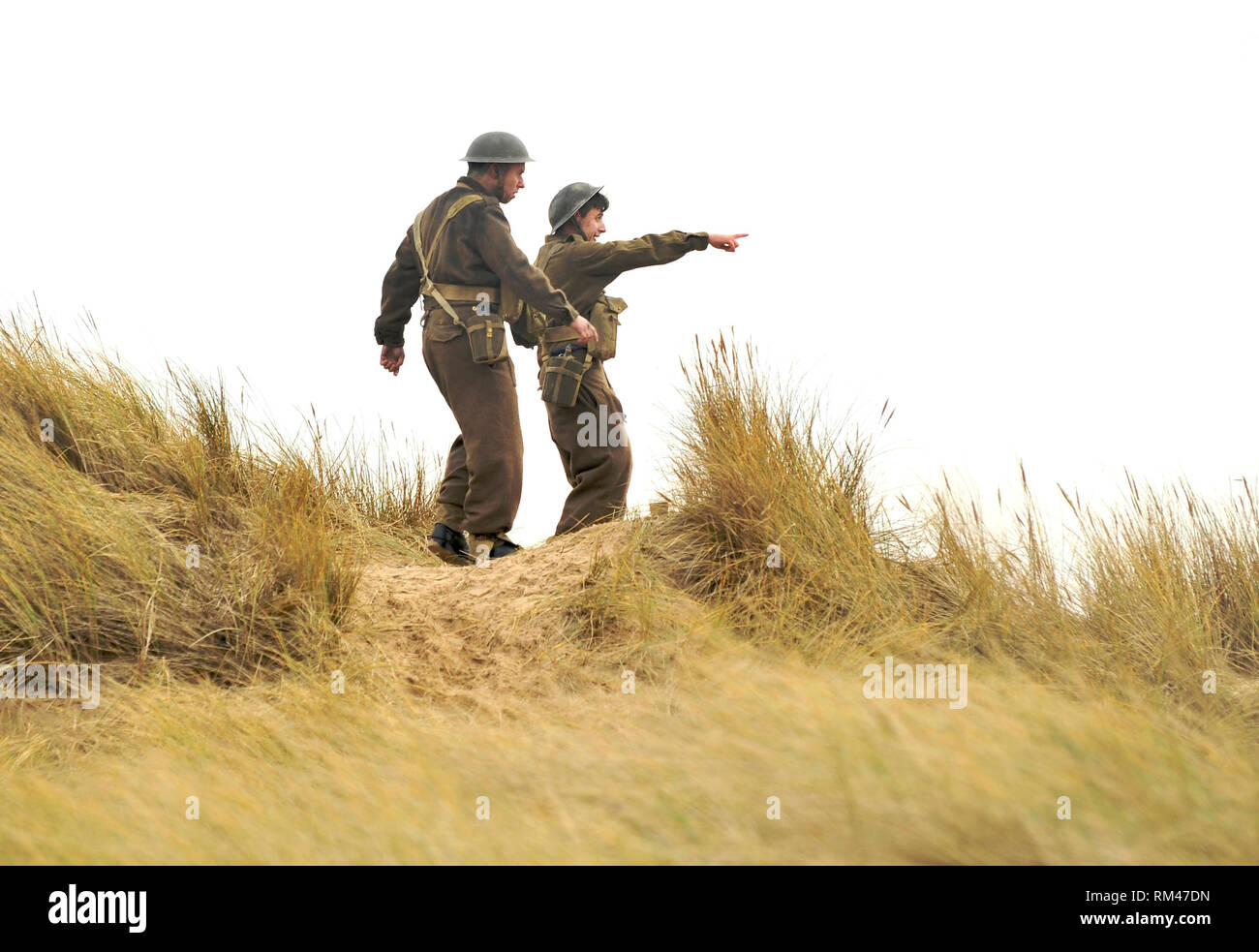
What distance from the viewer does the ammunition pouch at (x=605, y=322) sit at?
6676 millimetres

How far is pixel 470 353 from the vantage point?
250 inches

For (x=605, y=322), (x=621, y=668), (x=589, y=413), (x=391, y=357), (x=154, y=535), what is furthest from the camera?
(x=391, y=357)

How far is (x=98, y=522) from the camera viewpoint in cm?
525

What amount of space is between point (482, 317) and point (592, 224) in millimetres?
1114

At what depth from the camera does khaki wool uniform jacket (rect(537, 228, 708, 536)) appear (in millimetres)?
6547

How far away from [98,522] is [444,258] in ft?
7.70

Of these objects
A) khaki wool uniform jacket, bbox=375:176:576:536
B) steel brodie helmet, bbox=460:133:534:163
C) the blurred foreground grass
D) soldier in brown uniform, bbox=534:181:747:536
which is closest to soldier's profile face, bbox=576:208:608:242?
soldier in brown uniform, bbox=534:181:747:536

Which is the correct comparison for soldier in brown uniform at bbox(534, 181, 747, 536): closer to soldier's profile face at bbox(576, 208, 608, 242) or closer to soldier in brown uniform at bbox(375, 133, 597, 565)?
soldier's profile face at bbox(576, 208, 608, 242)

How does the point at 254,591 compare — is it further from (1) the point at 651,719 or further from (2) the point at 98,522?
(1) the point at 651,719

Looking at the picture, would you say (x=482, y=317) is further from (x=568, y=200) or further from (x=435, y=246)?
(x=568, y=200)

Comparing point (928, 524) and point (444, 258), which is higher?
point (444, 258)

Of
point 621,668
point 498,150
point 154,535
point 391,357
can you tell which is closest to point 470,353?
point 391,357
